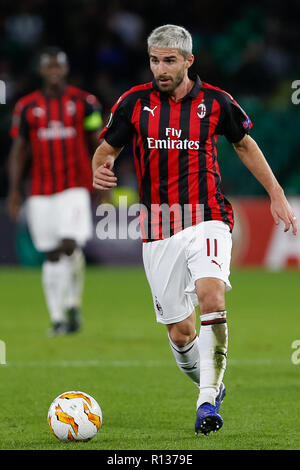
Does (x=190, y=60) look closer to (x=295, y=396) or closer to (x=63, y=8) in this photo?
(x=295, y=396)

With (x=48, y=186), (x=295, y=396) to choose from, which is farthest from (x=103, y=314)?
(x=295, y=396)

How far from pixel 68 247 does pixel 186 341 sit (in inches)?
162

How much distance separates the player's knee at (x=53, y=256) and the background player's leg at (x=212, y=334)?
176 inches

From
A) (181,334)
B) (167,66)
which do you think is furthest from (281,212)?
(167,66)

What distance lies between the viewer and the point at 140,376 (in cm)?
687

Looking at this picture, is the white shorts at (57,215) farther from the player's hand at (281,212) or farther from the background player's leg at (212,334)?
the background player's leg at (212,334)

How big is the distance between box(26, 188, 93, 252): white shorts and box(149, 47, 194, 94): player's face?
4.24 metres

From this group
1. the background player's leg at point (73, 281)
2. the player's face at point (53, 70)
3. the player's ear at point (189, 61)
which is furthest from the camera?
the background player's leg at point (73, 281)

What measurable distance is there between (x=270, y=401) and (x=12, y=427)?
1571 mm

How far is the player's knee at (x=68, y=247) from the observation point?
925 centimetres

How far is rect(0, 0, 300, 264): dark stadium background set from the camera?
53.6 feet

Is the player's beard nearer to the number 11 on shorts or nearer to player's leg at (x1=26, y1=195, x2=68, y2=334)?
the number 11 on shorts

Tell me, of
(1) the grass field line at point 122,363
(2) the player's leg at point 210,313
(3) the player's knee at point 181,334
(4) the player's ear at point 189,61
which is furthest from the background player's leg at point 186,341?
(1) the grass field line at point 122,363

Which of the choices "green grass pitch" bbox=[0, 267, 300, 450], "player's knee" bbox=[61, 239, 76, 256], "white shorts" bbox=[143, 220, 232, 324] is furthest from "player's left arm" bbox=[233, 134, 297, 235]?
"player's knee" bbox=[61, 239, 76, 256]
